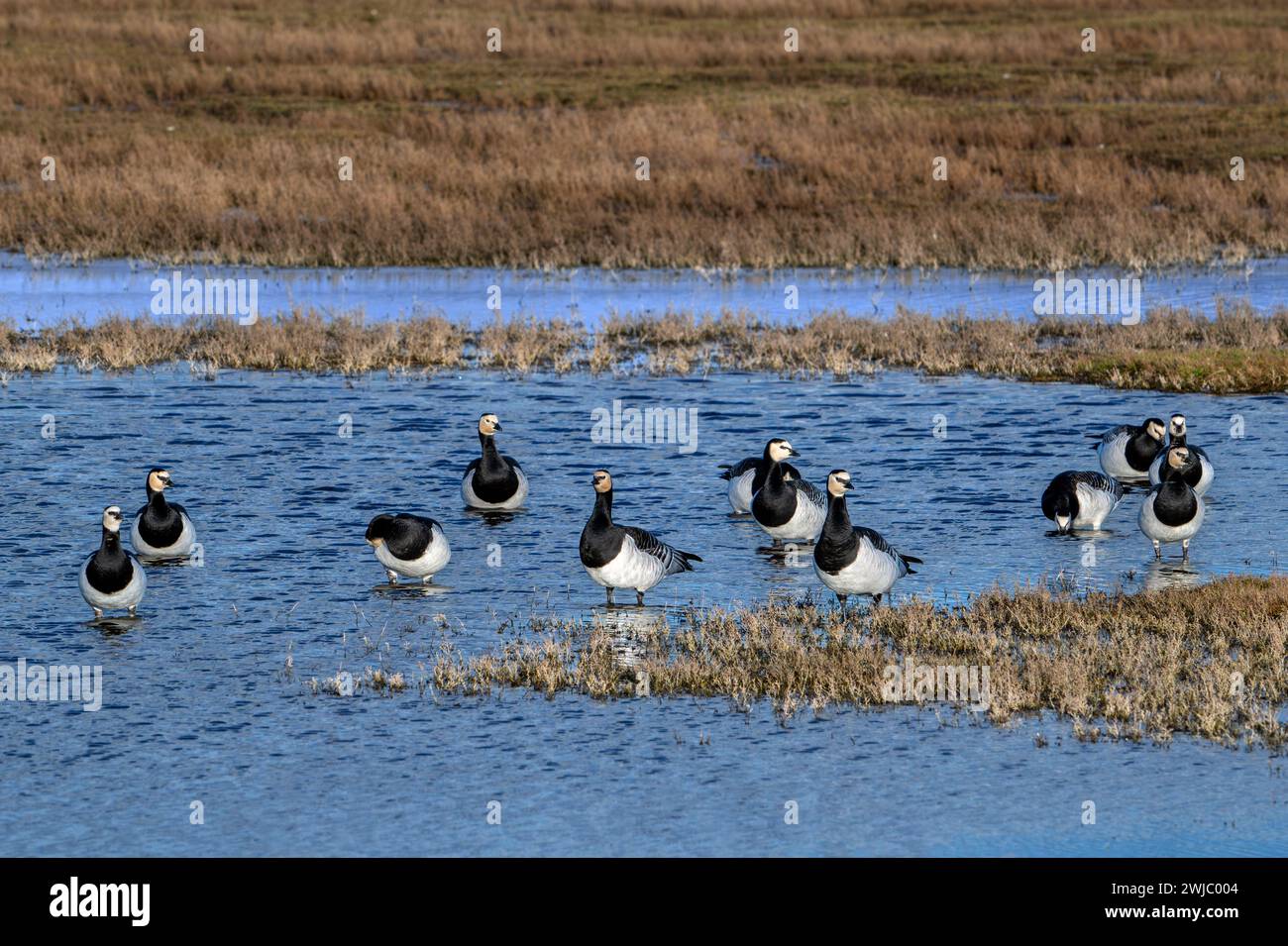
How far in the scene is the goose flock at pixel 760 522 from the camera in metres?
13.6

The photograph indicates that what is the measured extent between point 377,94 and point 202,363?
2631 centimetres

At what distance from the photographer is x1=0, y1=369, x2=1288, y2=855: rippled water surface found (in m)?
9.99

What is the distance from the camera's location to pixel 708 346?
87.5 feet

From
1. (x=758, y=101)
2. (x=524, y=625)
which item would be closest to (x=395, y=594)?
(x=524, y=625)

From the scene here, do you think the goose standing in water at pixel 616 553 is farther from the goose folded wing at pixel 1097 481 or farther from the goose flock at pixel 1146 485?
the goose folded wing at pixel 1097 481

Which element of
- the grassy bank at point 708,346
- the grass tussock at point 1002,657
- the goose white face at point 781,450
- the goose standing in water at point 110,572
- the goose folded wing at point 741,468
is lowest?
the grass tussock at point 1002,657

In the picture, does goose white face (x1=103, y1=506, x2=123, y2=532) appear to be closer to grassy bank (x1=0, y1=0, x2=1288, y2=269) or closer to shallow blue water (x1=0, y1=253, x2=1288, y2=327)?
shallow blue water (x1=0, y1=253, x2=1288, y2=327)

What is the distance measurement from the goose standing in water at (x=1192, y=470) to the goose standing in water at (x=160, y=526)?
9.04 m

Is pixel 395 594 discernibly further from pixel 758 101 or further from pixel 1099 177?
pixel 758 101

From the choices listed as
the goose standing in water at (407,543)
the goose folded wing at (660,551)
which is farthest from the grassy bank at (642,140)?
the goose standing in water at (407,543)

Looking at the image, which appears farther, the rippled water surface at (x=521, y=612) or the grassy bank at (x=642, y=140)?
the grassy bank at (x=642, y=140)

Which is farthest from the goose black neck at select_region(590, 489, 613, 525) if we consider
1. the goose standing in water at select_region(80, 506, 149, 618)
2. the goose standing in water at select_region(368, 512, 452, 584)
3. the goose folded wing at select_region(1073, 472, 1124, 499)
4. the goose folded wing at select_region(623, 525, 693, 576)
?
the goose folded wing at select_region(1073, 472, 1124, 499)
